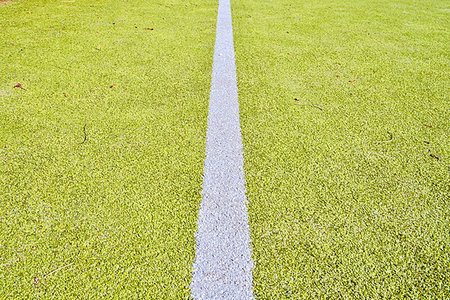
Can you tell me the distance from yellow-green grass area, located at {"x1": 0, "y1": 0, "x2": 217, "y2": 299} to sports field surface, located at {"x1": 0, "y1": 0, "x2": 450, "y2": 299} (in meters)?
0.01

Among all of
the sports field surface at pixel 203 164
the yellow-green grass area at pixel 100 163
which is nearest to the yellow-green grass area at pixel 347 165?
the sports field surface at pixel 203 164

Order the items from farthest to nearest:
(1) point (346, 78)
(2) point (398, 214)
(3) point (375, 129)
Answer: (1) point (346, 78) → (3) point (375, 129) → (2) point (398, 214)

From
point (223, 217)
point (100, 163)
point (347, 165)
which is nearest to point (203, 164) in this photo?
point (223, 217)

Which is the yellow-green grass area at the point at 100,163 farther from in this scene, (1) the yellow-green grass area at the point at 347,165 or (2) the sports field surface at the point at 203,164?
(1) the yellow-green grass area at the point at 347,165

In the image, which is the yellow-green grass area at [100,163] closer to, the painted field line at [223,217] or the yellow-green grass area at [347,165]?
the painted field line at [223,217]

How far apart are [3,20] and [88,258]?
491 centimetres

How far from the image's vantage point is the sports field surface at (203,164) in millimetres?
1729

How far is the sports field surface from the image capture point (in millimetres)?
1729

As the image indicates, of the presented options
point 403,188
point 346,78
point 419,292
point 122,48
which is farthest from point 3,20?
point 419,292

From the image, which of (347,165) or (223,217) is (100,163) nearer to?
(223,217)

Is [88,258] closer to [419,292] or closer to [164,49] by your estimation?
[419,292]

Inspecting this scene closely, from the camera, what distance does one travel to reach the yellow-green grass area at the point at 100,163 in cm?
171

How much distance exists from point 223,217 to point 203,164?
1.61 feet

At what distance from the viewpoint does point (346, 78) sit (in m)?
3.77
